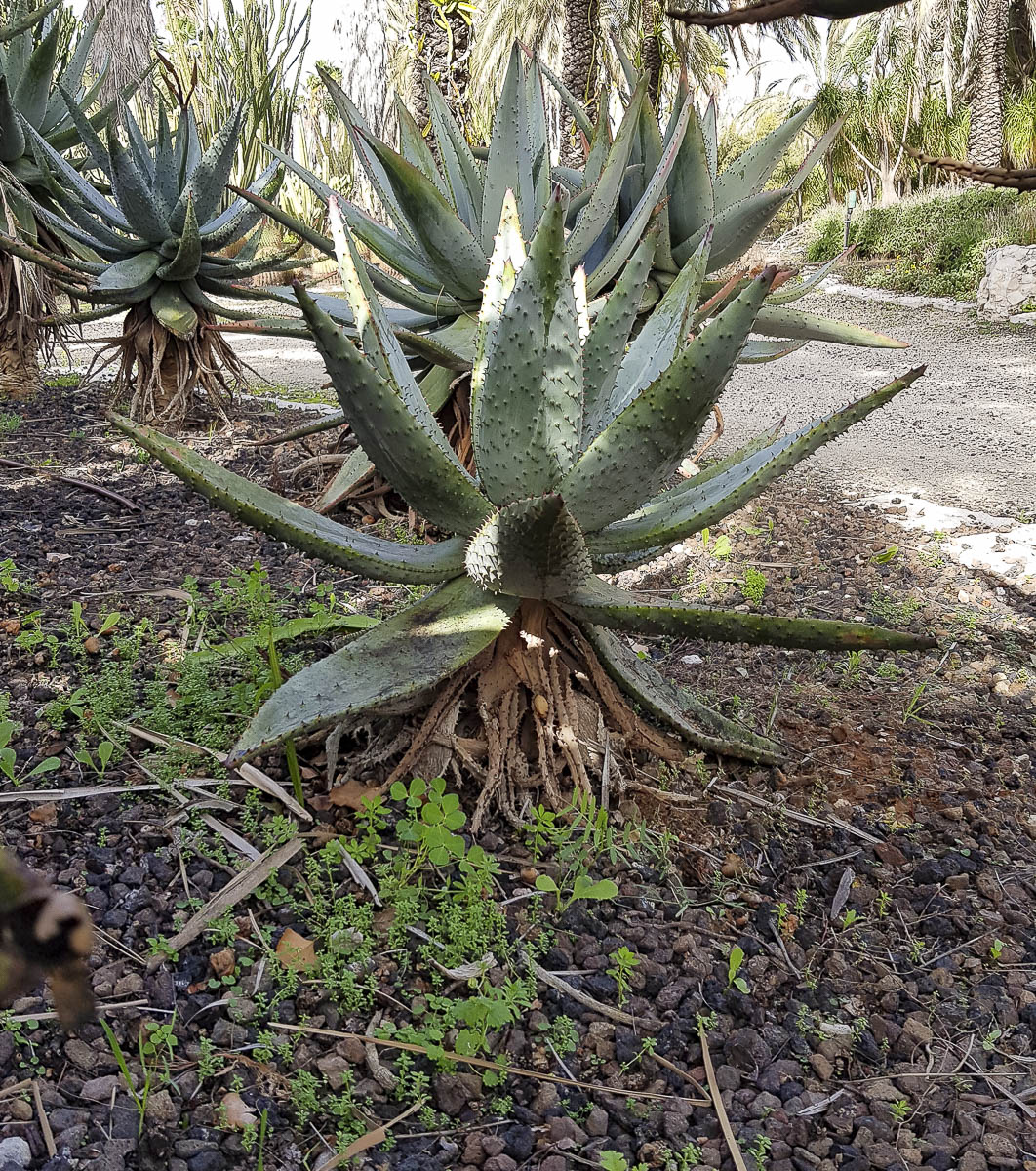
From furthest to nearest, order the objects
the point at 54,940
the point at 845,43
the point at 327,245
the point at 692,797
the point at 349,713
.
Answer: the point at 845,43 < the point at 327,245 < the point at 692,797 < the point at 349,713 < the point at 54,940

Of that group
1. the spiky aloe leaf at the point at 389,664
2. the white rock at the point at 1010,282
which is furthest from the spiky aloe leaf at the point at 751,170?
the white rock at the point at 1010,282

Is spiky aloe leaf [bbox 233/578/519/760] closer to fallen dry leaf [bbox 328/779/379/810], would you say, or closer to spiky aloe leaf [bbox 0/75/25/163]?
fallen dry leaf [bbox 328/779/379/810]

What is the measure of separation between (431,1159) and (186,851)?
2.22 ft

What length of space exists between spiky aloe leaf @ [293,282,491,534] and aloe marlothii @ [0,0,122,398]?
452cm

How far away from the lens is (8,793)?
1.67 meters

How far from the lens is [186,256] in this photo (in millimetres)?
4590

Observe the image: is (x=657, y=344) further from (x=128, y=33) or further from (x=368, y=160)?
(x=128, y=33)

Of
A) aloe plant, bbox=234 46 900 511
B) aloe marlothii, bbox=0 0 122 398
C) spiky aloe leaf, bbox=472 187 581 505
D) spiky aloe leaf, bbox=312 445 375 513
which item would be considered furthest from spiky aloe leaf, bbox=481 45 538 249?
aloe marlothii, bbox=0 0 122 398

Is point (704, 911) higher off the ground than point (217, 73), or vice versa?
point (217, 73)

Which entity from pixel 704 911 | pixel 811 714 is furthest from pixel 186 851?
pixel 811 714

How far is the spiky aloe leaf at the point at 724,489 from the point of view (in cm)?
163

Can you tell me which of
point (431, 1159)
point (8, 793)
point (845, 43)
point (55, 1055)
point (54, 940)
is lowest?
point (431, 1159)

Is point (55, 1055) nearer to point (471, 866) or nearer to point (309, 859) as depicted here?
point (309, 859)

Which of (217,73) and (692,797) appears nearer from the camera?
(692,797)
